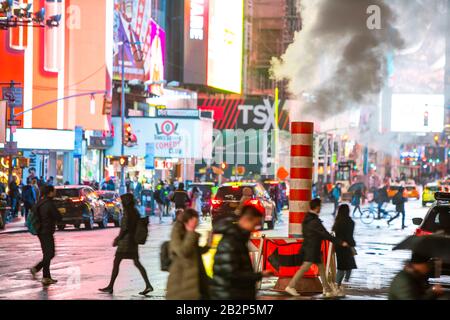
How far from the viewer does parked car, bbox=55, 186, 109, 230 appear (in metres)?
39.0

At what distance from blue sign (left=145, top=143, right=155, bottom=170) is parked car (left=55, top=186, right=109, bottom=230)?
29.6 meters

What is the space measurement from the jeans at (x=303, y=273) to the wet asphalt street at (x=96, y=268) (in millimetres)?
419

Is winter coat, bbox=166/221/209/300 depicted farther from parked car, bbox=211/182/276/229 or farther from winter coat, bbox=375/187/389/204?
winter coat, bbox=375/187/389/204

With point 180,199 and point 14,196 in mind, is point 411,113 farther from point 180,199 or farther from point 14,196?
point 180,199

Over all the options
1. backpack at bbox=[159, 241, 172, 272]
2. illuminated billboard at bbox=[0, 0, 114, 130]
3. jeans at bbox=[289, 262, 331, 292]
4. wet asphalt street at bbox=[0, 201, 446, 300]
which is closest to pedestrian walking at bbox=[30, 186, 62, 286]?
wet asphalt street at bbox=[0, 201, 446, 300]

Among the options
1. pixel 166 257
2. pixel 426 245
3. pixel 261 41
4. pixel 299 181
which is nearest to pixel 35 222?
pixel 299 181

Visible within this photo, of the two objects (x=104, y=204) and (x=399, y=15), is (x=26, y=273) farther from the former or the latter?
(x=399, y=15)

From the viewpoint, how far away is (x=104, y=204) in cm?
4172

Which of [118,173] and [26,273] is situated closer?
[26,273]

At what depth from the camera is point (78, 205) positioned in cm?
3925

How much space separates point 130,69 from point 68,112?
10.8 metres

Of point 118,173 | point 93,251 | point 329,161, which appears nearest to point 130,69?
point 118,173

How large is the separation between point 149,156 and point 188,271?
60.0 m

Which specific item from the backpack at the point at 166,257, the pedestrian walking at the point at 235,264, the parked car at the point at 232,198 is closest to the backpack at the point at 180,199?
the parked car at the point at 232,198
